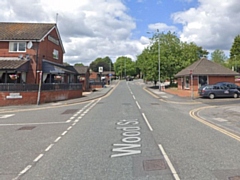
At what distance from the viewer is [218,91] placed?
1001 inches

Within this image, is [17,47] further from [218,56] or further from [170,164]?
[218,56]

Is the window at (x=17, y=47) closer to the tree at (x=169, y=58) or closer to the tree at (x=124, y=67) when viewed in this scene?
the tree at (x=169, y=58)

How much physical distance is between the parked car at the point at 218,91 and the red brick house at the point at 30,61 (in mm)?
14855

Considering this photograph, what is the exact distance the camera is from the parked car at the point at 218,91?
25.3 m

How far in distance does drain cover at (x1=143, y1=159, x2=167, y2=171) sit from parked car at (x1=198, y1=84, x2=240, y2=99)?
21448 mm

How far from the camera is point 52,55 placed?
104 feet

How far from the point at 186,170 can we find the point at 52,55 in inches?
1159

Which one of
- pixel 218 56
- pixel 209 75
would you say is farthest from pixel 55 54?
pixel 218 56

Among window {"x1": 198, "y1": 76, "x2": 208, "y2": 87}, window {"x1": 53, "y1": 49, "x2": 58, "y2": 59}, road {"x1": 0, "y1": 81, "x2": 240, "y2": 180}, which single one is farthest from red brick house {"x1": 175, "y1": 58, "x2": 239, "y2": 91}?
road {"x1": 0, "y1": 81, "x2": 240, "y2": 180}

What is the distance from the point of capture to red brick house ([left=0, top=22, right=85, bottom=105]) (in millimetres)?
22489

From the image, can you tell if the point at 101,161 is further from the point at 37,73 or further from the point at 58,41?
the point at 58,41

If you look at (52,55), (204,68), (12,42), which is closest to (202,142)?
(12,42)

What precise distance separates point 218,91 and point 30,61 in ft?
70.7

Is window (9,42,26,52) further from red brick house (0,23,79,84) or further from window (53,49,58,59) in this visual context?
window (53,49,58,59)
